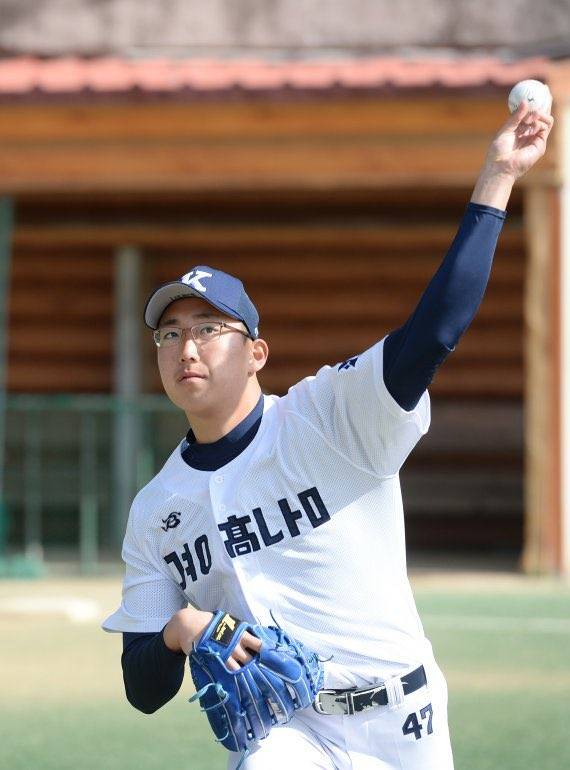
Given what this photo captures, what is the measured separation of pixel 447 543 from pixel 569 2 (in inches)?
188

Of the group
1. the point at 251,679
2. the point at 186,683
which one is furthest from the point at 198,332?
Answer: the point at 186,683

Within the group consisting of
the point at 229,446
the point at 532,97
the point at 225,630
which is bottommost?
the point at 225,630

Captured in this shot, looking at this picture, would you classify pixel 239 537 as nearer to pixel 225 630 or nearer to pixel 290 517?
pixel 290 517

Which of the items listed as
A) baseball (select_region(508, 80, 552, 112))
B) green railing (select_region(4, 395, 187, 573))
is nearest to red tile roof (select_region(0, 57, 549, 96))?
green railing (select_region(4, 395, 187, 573))

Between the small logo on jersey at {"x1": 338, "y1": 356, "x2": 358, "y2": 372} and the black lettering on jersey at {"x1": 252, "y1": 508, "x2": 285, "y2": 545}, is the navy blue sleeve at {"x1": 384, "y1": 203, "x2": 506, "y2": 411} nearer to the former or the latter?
the small logo on jersey at {"x1": 338, "y1": 356, "x2": 358, "y2": 372}

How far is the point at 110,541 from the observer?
46.8 ft

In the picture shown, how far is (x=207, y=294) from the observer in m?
3.84

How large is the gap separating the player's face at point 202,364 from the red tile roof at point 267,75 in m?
8.18

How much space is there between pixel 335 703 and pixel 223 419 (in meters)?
Answer: 0.69

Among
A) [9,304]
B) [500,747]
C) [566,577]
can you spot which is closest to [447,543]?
[566,577]

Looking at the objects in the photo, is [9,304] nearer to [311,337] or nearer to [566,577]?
[311,337]

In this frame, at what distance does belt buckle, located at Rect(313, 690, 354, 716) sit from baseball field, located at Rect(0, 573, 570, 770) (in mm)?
2749

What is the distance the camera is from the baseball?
353cm

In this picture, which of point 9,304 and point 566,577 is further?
point 9,304
